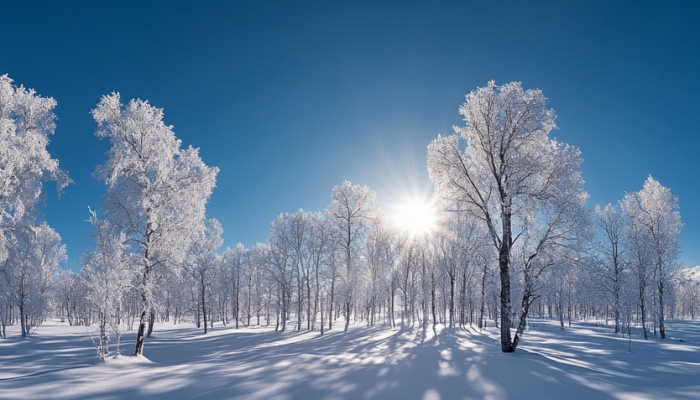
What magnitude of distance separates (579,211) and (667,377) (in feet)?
19.2

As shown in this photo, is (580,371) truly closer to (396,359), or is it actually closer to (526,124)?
(396,359)

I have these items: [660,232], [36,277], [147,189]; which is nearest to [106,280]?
[147,189]

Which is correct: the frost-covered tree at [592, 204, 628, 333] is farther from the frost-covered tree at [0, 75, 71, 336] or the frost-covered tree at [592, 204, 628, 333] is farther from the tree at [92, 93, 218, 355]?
the frost-covered tree at [0, 75, 71, 336]

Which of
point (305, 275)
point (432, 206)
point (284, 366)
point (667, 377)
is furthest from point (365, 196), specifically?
point (667, 377)

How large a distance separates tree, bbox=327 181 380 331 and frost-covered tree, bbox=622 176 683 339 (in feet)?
76.9

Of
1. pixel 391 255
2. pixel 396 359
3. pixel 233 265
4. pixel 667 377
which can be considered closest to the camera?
pixel 667 377

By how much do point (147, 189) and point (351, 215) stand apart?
1860 centimetres

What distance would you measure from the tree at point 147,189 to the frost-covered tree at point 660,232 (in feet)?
113

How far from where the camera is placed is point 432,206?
15734 millimetres

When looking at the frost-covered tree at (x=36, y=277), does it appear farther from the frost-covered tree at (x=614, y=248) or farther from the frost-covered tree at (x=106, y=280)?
the frost-covered tree at (x=614, y=248)

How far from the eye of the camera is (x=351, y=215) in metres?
29.5

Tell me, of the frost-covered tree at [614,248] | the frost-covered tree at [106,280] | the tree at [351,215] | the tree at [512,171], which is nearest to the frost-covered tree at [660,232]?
the frost-covered tree at [614,248]

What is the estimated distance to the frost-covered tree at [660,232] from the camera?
26047 mm

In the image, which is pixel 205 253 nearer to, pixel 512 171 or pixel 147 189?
pixel 147 189
